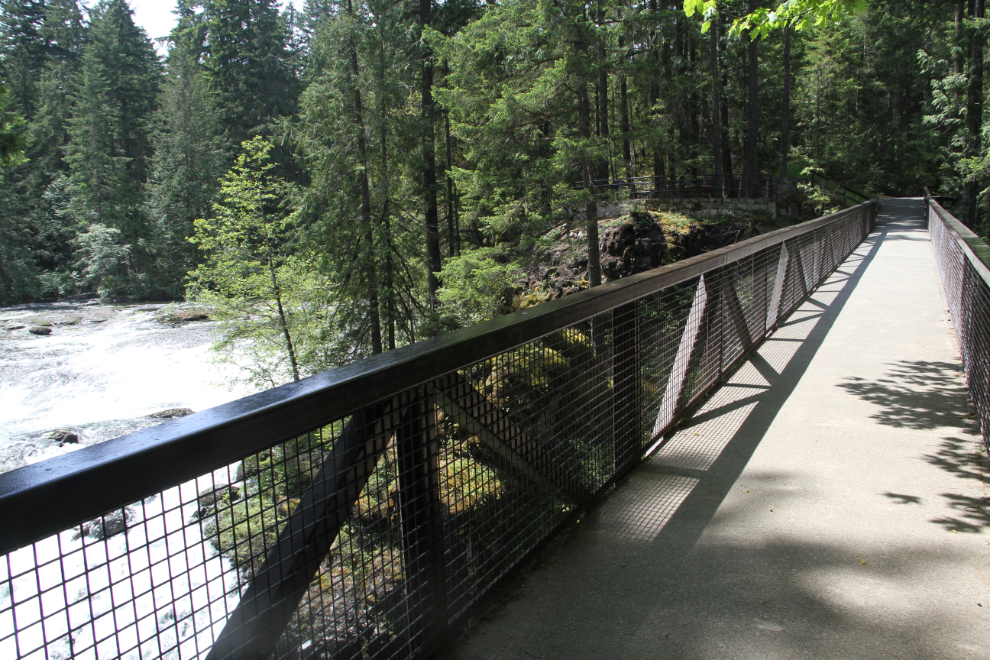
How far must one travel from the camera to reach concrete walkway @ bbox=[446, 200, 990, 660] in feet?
7.84

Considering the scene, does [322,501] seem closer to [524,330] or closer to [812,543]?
[524,330]

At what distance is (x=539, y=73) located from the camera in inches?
738

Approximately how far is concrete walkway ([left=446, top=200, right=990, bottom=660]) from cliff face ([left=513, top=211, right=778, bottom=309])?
17399 mm

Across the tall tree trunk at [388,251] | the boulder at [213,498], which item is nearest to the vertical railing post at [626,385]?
the boulder at [213,498]

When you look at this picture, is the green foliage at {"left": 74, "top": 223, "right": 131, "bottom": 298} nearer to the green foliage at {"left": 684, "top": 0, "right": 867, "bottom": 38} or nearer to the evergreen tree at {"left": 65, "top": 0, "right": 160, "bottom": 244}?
the evergreen tree at {"left": 65, "top": 0, "right": 160, "bottom": 244}

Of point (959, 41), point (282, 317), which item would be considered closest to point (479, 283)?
point (282, 317)

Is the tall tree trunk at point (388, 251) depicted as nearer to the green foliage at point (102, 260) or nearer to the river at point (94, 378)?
the river at point (94, 378)

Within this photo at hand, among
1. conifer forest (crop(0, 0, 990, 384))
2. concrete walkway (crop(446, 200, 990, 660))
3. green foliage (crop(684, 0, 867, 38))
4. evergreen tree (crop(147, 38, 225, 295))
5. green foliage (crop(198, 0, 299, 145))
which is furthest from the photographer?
green foliage (crop(198, 0, 299, 145))

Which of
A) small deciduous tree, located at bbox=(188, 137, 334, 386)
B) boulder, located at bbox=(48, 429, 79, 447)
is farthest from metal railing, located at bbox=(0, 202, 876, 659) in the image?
small deciduous tree, located at bbox=(188, 137, 334, 386)

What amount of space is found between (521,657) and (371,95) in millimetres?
25922

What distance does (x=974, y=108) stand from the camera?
3112 cm

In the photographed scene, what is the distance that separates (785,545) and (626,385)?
116 cm

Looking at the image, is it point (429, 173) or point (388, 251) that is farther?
point (429, 173)

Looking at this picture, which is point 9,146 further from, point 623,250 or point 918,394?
point 623,250
